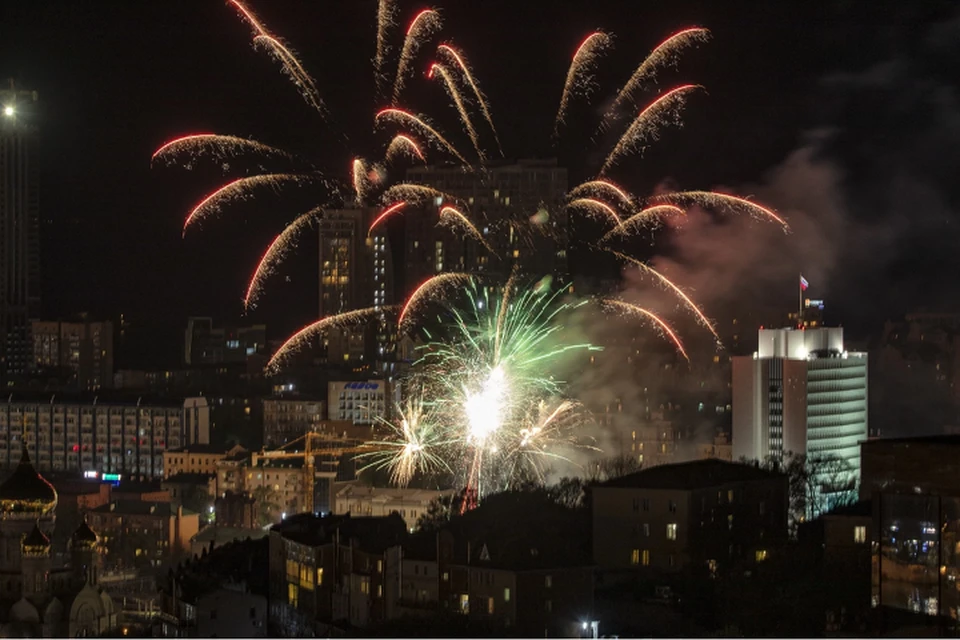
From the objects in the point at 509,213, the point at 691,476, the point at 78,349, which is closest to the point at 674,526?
the point at 691,476

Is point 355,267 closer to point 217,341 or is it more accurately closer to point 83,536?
point 217,341

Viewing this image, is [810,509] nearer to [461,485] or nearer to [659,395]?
[461,485]

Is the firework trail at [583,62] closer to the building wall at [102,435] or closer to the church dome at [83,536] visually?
the church dome at [83,536]

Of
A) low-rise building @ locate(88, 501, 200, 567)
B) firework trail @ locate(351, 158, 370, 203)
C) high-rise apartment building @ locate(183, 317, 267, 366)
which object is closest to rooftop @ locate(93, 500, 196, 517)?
low-rise building @ locate(88, 501, 200, 567)

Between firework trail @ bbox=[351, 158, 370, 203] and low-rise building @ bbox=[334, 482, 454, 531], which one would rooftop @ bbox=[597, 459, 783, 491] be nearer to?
low-rise building @ bbox=[334, 482, 454, 531]

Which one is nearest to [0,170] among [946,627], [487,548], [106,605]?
[106,605]
